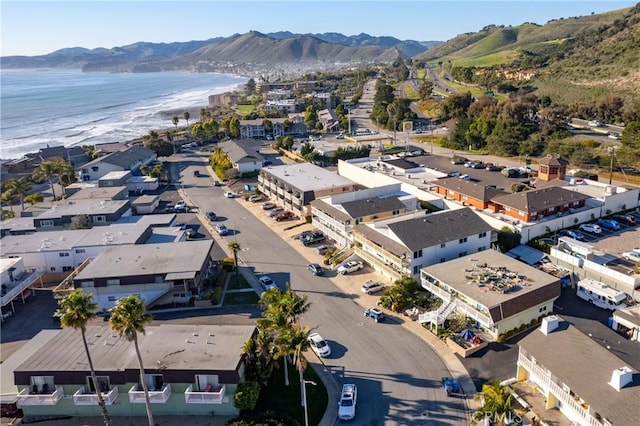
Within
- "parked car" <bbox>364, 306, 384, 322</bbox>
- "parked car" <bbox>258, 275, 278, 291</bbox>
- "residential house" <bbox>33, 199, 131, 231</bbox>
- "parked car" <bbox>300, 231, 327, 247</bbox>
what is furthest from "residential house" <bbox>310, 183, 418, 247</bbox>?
"residential house" <bbox>33, 199, 131, 231</bbox>

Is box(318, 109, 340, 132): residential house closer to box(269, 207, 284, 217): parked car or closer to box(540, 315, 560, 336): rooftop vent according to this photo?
box(269, 207, 284, 217): parked car

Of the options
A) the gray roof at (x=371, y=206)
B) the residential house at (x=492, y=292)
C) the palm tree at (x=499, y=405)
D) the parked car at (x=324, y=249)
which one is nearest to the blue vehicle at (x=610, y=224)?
the residential house at (x=492, y=292)

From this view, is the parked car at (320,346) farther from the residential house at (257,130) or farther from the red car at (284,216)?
the residential house at (257,130)

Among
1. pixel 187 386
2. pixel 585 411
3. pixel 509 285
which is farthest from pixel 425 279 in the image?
pixel 187 386

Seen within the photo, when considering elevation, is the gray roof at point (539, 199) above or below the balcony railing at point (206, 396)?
above

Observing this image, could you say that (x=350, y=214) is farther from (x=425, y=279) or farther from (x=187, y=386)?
(x=187, y=386)

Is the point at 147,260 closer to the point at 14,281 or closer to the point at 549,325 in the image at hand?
the point at 14,281

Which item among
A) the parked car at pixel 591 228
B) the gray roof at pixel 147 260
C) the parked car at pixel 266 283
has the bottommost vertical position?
the parked car at pixel 266 283
